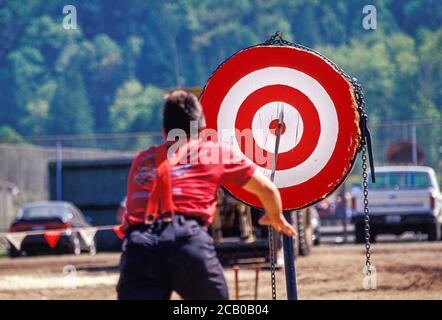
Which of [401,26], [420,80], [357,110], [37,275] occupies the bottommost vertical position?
[37,275]

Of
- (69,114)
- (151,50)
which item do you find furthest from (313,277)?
(151,50)

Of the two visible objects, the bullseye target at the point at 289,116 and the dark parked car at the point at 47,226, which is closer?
the bullseye target at the point at 289,116

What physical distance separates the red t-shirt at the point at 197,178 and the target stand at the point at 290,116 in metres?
0.68

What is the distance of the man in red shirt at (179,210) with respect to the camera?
5.18 metres

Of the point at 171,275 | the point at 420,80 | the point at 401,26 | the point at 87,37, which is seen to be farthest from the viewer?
the point at 87,37

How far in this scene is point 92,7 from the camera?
398 ft

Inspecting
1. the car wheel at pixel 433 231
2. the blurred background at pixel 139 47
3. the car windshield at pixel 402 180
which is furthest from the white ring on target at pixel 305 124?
the blurred background at pixel 139 47

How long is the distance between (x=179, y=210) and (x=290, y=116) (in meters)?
1.21

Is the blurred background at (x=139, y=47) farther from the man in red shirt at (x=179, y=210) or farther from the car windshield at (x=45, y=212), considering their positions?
the man in red shirt at (x=179, y=210)

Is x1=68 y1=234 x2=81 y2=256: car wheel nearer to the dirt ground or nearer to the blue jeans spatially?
the dirt ground

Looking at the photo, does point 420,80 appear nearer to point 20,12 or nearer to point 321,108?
point 20,12

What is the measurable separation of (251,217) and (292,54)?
15028 mm

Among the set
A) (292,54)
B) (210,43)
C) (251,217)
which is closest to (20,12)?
(210,43)

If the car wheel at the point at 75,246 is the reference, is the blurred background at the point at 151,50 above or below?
above
